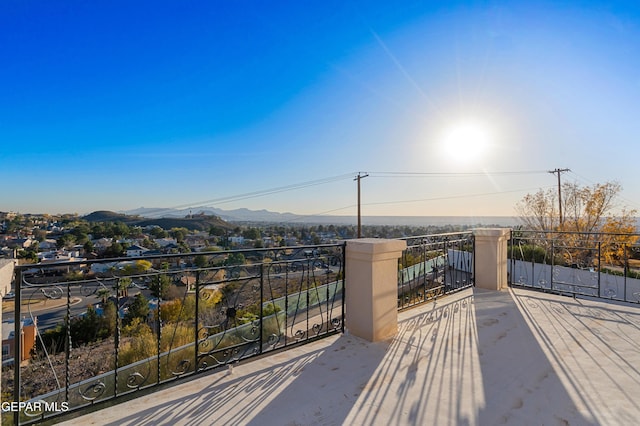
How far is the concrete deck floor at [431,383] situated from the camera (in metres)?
1.66

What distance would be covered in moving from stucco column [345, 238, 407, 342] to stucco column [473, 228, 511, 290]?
7.99 ft

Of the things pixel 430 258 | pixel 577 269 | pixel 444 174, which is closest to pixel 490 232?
pixel 430 258

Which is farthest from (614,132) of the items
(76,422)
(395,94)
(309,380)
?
(76,422)

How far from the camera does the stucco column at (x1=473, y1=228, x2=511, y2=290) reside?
176 inches

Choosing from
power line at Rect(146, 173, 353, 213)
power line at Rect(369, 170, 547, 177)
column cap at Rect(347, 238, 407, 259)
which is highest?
power line at Rect(369, 170, 547, 177)

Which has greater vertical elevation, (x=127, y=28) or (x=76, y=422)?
(x=127, y=28)

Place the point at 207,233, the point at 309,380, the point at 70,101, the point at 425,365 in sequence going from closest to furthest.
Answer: the point at 309,380 → the point at 425,365 → the point at 70,101 → the point at 207,233

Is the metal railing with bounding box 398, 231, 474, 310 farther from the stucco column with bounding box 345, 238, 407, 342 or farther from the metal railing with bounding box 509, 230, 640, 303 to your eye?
the metal railing with bounding box 509, 230, 640, 303

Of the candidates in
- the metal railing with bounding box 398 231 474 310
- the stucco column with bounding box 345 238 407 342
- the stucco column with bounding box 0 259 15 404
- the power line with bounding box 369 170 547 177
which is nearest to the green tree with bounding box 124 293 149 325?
the stucco column with bounding box 0 259 15 404

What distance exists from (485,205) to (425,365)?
1239 inches

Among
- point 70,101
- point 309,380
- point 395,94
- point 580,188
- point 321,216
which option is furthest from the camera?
point 321,216

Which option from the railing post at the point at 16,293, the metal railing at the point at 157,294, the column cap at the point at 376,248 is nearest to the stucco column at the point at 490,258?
the column cap at the point at 376,248

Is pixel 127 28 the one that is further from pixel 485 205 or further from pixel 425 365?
pixel 485 205

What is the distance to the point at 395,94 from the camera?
9.08 metres
